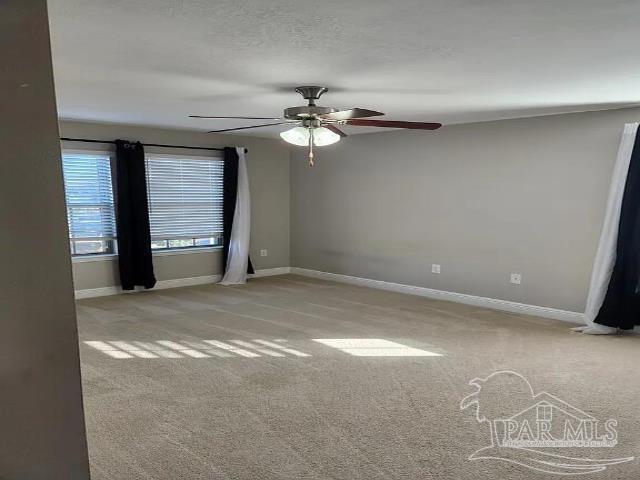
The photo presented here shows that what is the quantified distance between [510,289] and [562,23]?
366 centimetres

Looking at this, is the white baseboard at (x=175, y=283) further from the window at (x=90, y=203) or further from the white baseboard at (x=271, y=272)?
the window at (x=90, y=203)

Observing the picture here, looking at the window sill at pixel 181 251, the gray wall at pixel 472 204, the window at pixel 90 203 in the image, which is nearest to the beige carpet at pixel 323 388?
the gray wall at pixel 472 204

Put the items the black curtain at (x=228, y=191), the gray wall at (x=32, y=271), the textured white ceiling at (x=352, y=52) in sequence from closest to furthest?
the gray wall at (x=32, y=271), the textured white ceiling at (x=352, y=52), the black curtain at (x=228, y=191)

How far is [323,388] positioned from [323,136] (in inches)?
78.3

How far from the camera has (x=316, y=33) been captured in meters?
2.22

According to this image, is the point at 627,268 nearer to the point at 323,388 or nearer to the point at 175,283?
the point at 323,388

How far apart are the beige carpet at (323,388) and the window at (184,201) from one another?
1415 millimetres

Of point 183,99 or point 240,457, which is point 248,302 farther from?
point 240,457

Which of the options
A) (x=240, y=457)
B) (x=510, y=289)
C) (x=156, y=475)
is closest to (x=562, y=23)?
(x=240, y=457)

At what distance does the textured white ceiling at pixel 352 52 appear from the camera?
6.36ft

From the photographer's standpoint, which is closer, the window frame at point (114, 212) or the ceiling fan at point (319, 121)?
the ceiling fan at point (319, 121)

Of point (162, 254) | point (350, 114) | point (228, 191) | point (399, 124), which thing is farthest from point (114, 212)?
point (399, 124)

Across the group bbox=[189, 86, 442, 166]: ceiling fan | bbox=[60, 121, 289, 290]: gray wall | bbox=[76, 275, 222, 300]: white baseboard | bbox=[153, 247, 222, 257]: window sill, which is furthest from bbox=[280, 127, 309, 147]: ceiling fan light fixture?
bbox=[76, 275, 222, 300]: white baseboard

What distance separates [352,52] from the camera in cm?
253
